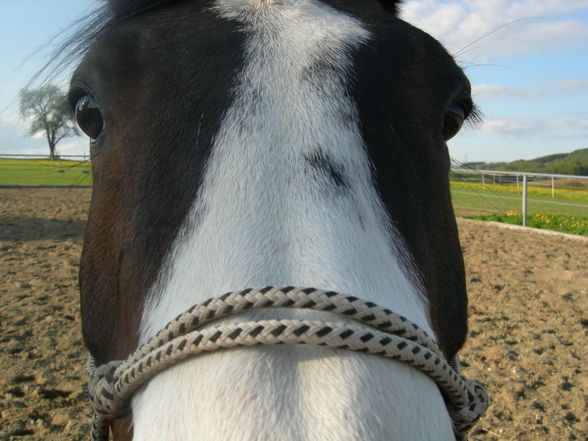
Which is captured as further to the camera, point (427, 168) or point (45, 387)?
point (45, 387)

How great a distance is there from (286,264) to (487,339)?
5436 millimetres

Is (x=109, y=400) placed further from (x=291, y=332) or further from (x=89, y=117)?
(x=89, y=117)

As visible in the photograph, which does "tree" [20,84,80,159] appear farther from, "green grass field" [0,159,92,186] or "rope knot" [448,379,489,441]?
"green grass field" [0,159,92,186]

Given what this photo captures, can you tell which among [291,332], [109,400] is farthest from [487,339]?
[291,332]

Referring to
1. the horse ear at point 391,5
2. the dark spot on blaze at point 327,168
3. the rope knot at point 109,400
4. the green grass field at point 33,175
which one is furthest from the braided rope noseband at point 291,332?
the green grass field at point 33,175

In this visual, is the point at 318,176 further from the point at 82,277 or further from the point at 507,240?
the point at 507,240

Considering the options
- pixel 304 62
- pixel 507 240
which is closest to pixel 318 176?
pixel 304 62

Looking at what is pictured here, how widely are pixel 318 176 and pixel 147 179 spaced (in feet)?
1.53

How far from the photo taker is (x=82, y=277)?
1.82m

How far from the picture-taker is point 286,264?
986 mm

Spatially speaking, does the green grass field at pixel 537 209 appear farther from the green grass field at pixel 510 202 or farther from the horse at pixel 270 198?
the horse at pixel 270 198

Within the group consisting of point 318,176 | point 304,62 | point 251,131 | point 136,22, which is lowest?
point 318,176

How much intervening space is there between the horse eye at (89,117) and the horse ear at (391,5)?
1147 mm

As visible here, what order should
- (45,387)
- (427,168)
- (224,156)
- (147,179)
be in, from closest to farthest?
(224,156)
(147,179)
(427,168)
(45,387)
